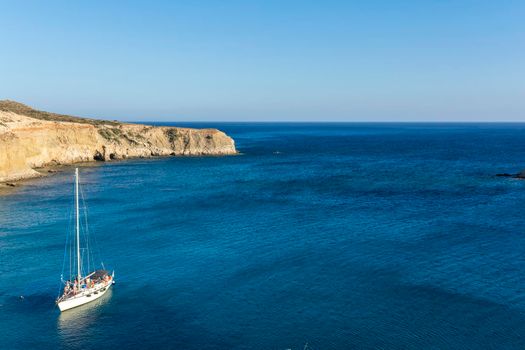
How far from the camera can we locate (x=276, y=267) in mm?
42125

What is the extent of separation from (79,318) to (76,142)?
317ft

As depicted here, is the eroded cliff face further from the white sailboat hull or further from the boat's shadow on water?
the boat's shadow on water

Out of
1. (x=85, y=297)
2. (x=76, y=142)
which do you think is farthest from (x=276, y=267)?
(x=76, y=142)

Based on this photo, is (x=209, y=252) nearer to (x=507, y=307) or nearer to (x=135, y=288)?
(x=135, y=288)

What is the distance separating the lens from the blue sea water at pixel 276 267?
99.8 feet

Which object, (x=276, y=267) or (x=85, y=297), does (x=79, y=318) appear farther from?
(x=276, y=267)

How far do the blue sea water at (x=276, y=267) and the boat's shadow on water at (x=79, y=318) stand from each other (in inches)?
5.5

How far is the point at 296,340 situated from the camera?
2934 cm

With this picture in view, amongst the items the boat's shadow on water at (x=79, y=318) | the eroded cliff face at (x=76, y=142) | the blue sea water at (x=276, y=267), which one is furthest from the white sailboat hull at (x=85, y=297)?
the eroded cliff face at (x=76, y=142)

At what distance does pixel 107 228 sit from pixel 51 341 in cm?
2721

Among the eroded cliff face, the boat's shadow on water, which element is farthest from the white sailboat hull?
the eroded cliff face

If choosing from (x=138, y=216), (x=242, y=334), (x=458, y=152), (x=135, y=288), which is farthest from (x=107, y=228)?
(x=458, y=152)

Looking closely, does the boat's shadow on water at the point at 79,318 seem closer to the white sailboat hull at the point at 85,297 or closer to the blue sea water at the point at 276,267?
the blue sea water at the point at 276,267

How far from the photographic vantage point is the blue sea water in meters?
30.4
